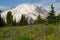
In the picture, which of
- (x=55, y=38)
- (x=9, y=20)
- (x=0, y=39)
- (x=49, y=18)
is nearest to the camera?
(x=55, y=38)

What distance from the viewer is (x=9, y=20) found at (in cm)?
9969

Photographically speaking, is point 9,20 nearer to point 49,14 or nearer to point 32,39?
point 49,14

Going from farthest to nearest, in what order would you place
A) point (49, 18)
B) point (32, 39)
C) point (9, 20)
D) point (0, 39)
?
point (9, 20)
point (49, 18)
point (0, 39)
point (32, 39)

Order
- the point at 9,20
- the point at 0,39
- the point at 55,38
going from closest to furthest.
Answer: the point at 55,38 < the point at 0,39 < the point at 9,20

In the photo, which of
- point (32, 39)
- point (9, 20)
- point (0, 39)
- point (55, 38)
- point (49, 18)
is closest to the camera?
point (55, 38)

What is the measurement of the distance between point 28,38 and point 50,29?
2.05m

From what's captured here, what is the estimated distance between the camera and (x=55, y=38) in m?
6.63

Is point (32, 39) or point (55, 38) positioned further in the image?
point (32, 39)

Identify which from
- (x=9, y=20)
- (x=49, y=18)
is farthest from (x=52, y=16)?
(x=9, y=20)

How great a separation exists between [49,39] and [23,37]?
82 cm

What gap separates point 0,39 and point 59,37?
8.94 feet

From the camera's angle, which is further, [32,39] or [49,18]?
[49,18]

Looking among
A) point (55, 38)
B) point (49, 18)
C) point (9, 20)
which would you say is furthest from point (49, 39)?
point (9, 20)

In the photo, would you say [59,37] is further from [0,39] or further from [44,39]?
[0,39]
